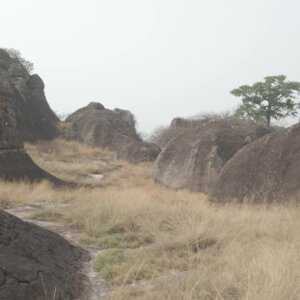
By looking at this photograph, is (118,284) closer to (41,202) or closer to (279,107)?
(41,202)

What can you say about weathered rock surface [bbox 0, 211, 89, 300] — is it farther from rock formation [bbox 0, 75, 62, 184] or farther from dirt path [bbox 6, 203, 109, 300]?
rock formation [bbox 0, 75, 62, 184]

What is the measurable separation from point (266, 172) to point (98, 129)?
24442 millimetres

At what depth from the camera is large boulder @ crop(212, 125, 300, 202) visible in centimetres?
920

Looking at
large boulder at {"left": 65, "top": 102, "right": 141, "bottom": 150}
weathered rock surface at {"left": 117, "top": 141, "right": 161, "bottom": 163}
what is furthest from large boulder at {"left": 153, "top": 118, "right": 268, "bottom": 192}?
large boulder at {"left": 65, "top": 102, "right": 141, "bottom": 150}

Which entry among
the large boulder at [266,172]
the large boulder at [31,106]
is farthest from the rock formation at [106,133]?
the large boulder at [266,172]

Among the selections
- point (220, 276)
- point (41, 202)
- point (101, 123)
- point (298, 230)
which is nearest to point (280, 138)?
point (298, 230)

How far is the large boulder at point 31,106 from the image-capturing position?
28.3m

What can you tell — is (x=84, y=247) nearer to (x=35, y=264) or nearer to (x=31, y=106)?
(x=35, y=264)

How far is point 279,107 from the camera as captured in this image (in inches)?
1565

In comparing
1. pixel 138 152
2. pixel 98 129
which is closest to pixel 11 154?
pixel 138 152

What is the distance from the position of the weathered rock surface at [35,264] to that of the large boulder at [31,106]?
74.4 ft

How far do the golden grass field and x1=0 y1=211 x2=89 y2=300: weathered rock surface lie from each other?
39 cm

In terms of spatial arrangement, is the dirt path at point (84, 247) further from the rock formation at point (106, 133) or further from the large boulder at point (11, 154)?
the rock formation at point (106, 133)

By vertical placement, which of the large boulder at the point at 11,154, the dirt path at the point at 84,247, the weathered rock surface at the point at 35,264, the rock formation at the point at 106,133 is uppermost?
the rock formation at the point at 106,133
